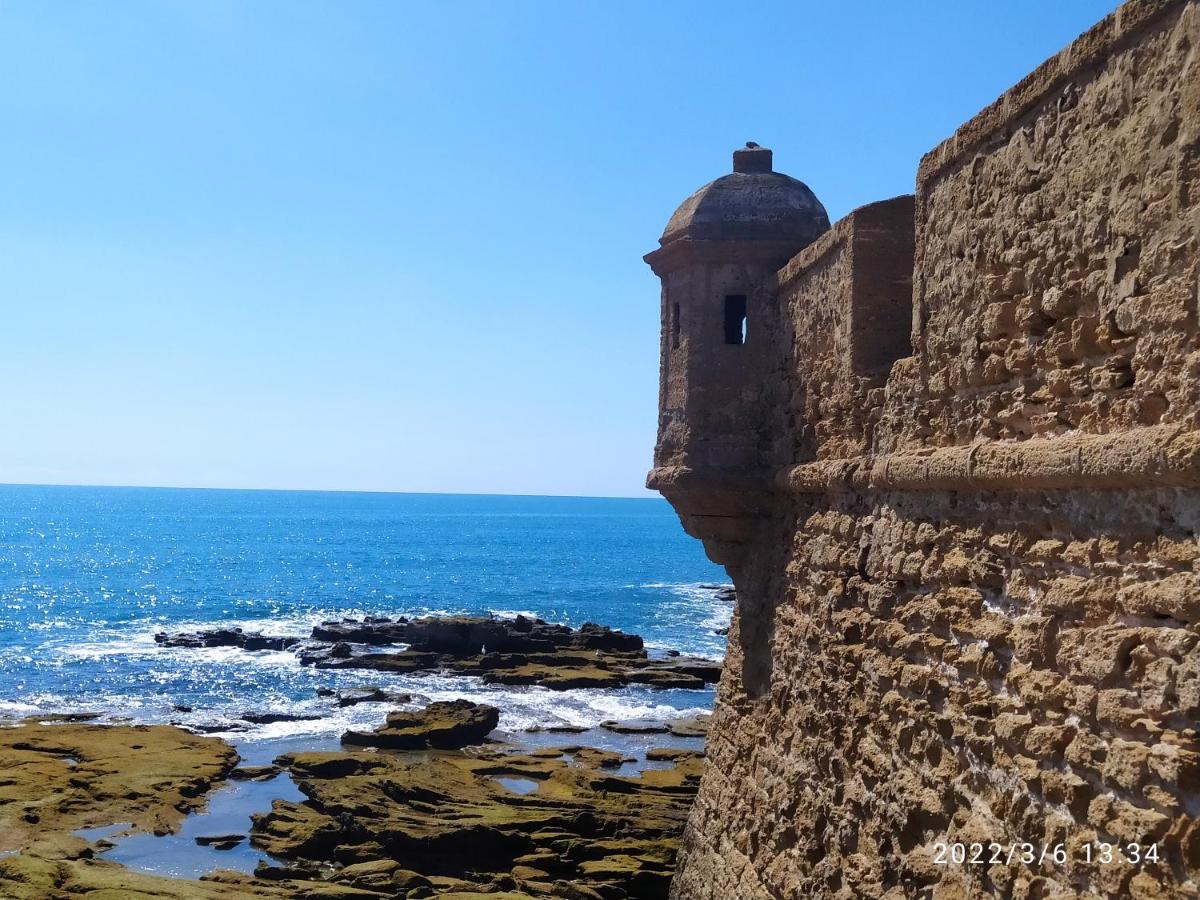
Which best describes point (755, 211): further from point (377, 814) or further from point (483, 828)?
point (377, 814)


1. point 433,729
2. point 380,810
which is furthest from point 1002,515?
point 433,729

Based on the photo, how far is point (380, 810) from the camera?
17.3 meters

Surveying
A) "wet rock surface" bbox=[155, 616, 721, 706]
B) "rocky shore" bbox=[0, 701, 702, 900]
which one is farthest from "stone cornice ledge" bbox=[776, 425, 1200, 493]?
"wet rock surface" bbox=[155, 616, 721, 706]

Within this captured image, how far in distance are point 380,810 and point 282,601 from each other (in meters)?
47.9

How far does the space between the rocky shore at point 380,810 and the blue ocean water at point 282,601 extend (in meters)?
2.79

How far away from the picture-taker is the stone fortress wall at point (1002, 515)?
4.21m

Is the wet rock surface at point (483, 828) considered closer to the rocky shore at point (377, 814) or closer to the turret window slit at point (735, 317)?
the rocky shore at point (377, 814)

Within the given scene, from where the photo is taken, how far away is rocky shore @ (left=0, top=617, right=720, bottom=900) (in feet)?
45.9

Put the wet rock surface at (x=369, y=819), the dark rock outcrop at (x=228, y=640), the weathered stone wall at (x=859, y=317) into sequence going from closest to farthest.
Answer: the weathered stone wall at (x=859, y=317)
the wet rock surface at (x=369, y=819)
the dark rock outcrop at (x=228, y=640)

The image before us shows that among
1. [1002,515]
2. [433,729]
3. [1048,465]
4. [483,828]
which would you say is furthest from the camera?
[433,729]

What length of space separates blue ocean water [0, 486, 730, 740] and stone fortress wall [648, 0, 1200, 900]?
63.7 feet

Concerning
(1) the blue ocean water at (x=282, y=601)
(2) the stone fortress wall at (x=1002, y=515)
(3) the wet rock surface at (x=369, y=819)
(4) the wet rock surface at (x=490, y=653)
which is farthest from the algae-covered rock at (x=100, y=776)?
(2) the stone fortress wall at (x=1002, y=515)

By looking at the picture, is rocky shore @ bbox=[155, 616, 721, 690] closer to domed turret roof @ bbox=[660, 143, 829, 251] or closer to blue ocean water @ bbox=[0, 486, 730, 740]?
blue ocean water @ bbox=[0, 486, 730, 740]

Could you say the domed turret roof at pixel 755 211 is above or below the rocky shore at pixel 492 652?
above
